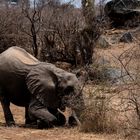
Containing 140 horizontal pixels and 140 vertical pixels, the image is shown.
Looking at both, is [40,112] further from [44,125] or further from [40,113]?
[44,125]

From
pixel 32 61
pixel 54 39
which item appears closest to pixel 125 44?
pixel 54 39

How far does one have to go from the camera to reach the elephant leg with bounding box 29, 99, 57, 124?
37.1ft

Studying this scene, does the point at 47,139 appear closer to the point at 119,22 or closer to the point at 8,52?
the point at 8,52

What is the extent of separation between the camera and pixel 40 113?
11.5 meters

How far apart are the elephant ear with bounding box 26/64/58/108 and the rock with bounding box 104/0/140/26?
56.8 ft

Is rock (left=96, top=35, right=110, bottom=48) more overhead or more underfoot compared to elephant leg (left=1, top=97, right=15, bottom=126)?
more underfoot

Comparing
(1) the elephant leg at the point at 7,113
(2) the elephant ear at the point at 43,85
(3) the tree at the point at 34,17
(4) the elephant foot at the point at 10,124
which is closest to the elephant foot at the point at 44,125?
(2) the elephant ear at the point at 43,85

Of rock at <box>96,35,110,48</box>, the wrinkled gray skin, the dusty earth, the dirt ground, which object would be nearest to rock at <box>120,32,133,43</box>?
rock at <box>96,35,110,48</box>

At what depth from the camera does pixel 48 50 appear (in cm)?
2117

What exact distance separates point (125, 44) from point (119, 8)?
5.41 m

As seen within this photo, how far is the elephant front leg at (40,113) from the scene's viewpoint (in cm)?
1130

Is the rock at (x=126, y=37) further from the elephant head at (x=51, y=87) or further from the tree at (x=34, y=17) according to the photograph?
the elephant head at (x=51, y=87)

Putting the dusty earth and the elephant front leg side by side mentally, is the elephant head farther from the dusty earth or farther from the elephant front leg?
the dusty earth

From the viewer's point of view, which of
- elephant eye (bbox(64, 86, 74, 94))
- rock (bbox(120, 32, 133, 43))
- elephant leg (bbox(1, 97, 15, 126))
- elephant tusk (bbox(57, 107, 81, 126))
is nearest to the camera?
elephant tusk (bbox(57, 107, 81, 126))
